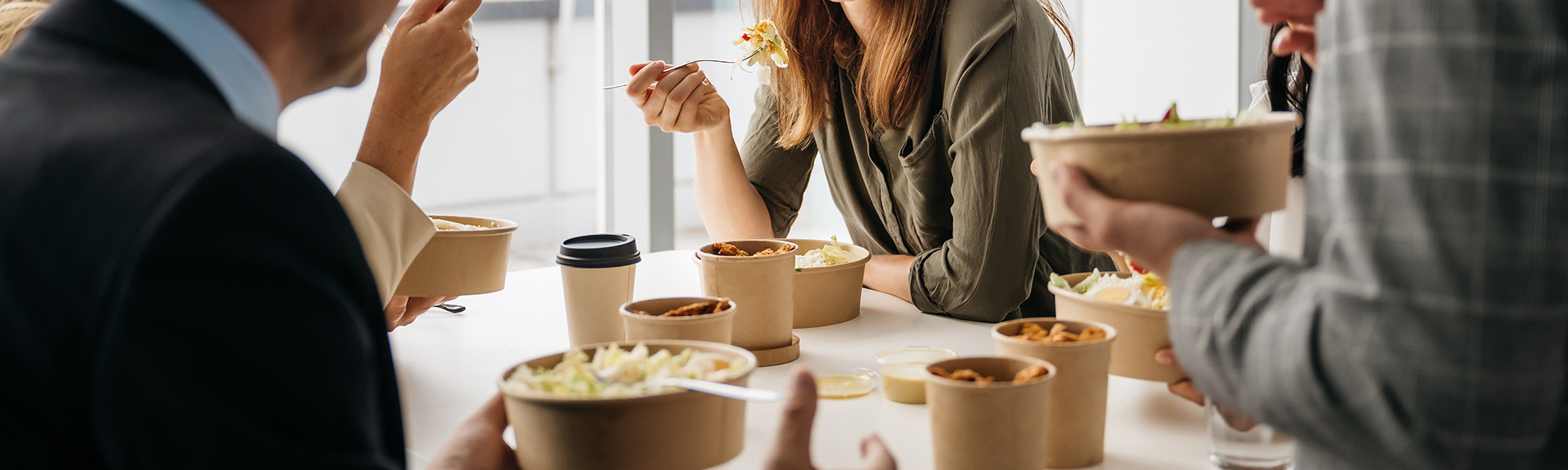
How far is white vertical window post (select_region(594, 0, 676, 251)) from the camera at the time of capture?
3.67 m

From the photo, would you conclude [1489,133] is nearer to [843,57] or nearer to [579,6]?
[843,57]

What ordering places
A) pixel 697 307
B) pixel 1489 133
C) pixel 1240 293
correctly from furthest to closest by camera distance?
pixel 697 307, pixel 1240 293, pixel 1489 133

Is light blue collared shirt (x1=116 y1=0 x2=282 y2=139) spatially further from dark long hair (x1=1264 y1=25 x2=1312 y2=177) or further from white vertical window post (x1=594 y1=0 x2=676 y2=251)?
white vertical window post (x1=594 y1=0 x2=676 y2=251)

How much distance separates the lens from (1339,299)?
630 millimetres

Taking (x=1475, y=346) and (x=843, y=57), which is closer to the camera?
(x=1475, y=346)

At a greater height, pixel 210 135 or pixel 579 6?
pixel 579 6

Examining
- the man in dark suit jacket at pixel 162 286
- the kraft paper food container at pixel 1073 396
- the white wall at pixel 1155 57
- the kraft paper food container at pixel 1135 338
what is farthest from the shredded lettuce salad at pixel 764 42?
the white wall at pixel 1155 57

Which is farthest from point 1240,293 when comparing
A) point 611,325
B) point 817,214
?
point 817,214

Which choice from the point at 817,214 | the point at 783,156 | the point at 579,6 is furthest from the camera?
the point at 817,214

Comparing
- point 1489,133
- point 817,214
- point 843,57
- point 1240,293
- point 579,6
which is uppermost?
point 579,6

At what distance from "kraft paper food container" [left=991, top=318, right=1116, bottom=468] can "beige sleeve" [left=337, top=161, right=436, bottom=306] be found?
2.35 ft

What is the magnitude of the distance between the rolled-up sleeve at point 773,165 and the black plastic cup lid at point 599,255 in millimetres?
890

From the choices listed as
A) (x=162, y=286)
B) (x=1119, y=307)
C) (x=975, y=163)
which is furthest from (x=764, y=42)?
(x=162, y=286)

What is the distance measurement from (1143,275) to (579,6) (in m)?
3.34
